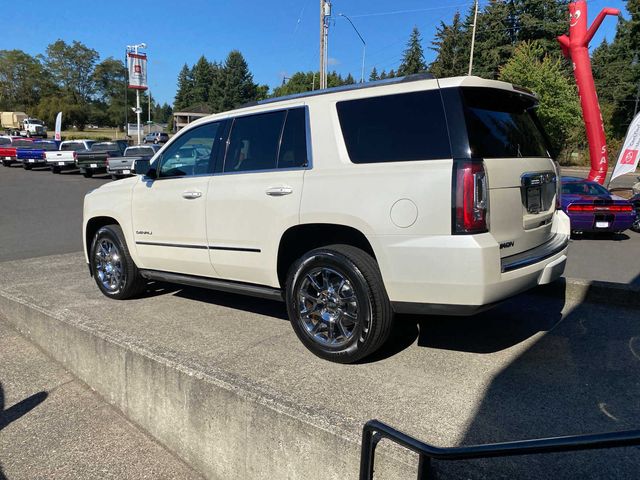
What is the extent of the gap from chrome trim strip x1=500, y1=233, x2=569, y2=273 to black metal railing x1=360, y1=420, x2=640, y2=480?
4.75ft

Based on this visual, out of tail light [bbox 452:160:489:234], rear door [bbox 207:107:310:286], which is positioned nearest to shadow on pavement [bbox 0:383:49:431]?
rear door [bbox 207:107:310:286]

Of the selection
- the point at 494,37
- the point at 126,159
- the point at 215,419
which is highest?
the point at 494,37

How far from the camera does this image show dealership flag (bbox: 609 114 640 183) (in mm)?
16000

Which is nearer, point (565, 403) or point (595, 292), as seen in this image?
point (565, 403)

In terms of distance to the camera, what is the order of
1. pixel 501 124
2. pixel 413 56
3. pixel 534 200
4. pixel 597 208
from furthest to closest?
pixel 413 56, pixel 597 208, pixel 534 200, pixel 501 124

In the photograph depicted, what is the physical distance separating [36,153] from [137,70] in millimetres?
20819

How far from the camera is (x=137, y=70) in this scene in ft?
155

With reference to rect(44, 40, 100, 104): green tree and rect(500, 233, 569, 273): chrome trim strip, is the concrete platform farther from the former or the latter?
rect(44, 40, 100, 104): green tree

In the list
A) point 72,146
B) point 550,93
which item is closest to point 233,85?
point 550,93

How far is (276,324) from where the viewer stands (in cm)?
450

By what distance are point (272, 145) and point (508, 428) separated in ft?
8.54

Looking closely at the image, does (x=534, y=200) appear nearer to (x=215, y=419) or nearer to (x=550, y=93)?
(x=215, y=419)

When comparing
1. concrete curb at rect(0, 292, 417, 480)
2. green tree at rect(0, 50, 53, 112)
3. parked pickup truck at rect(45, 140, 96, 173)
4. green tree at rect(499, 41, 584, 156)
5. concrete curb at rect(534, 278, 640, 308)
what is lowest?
concrete curb at rect(0, 292, 417, 480)

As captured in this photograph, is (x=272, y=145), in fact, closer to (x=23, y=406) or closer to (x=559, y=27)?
(x=23, y=406)
